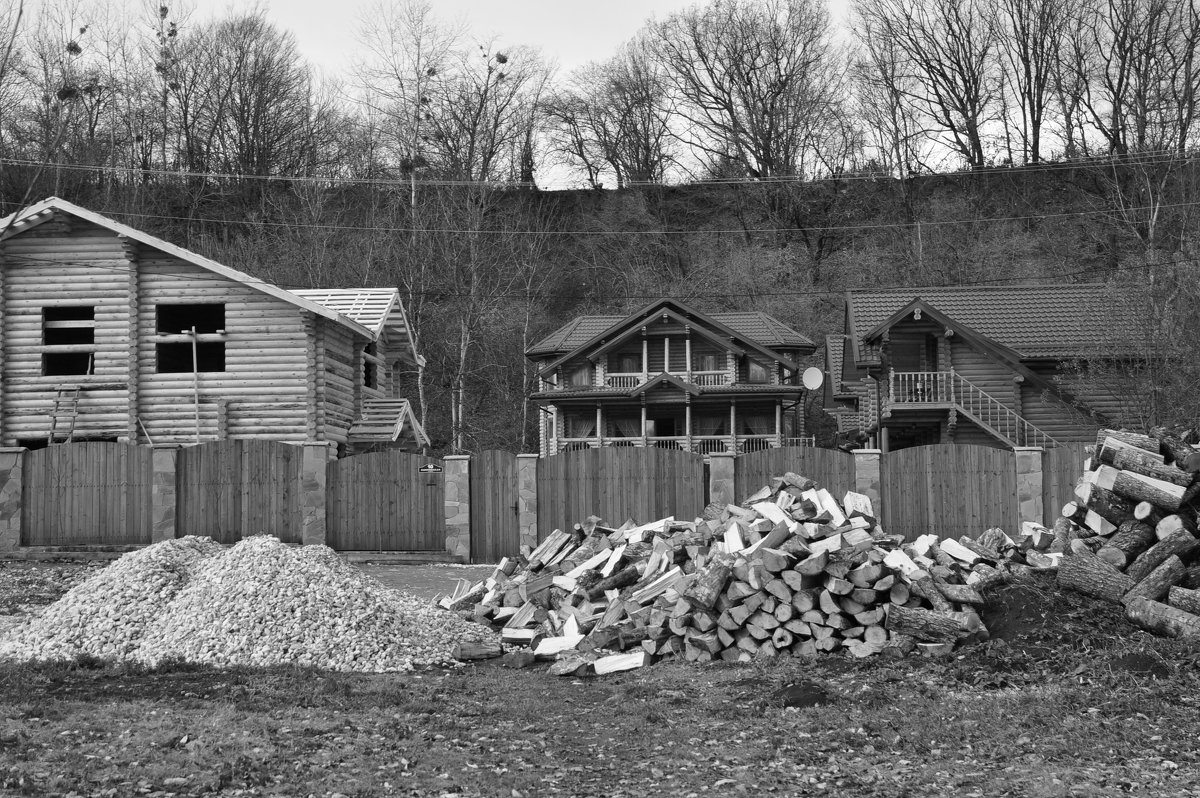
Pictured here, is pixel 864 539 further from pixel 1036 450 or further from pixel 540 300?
pixel 540 300

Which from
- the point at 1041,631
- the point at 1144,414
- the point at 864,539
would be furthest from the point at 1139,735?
the point at 1144,414

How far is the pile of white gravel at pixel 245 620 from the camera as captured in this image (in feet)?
39.2

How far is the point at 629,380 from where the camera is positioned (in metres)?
43.6

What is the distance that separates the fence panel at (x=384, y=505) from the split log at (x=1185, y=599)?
13134 mm

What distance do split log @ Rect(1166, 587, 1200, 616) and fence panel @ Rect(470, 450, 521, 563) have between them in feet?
39.6

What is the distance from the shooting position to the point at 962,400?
34438mm

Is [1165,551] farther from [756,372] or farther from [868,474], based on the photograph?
[756,372]

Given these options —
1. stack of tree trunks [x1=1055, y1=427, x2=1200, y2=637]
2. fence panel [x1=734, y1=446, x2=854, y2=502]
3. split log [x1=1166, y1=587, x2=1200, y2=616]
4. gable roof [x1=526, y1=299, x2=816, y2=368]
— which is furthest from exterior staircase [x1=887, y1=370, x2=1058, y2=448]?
split log [x1=1166, y1=587, x2=1200, y2=616]

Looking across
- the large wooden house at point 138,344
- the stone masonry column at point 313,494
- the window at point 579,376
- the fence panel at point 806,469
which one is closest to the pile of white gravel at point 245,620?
the stone masonry column at point 313,494

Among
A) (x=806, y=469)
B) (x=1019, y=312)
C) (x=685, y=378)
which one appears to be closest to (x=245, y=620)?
(x=806, y=469)

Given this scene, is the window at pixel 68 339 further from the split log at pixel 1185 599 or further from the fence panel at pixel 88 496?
the split log at pixel 1185 599

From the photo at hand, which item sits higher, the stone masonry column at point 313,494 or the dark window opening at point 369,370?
the dark window opening at point 369,370

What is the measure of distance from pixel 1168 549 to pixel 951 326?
23.1m

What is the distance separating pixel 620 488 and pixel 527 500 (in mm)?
1678
